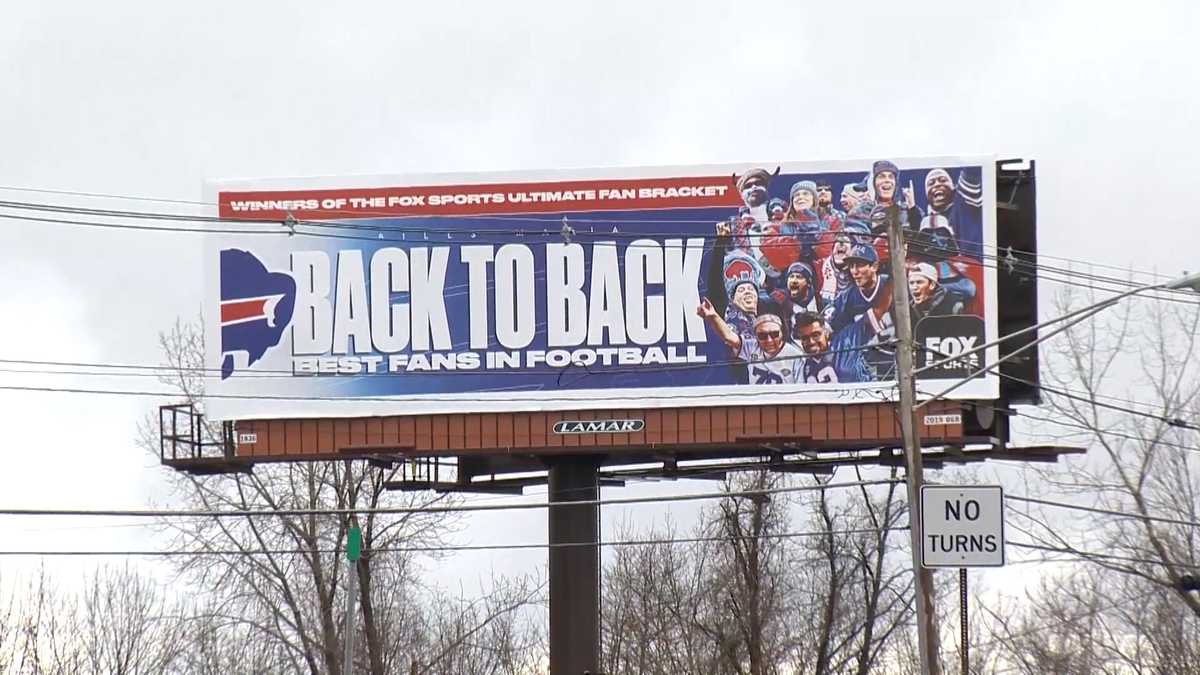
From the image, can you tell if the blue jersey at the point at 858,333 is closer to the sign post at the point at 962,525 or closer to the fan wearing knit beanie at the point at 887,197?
the fan wearing knit beanie at the point at 887,197

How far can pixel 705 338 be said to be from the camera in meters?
43.1

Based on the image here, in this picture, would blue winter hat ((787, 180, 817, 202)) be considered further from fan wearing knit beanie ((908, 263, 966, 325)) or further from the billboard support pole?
the billboard support pole

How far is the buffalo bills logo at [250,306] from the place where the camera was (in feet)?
143

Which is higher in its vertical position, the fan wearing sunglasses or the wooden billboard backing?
the fan wearing sunglasses

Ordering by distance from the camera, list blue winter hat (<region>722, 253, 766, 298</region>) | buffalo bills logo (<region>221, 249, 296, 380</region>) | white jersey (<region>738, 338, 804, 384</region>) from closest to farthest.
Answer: white jersey (<region>738, 338, 804, 384</region>) → blue winter hat (<region>722, 253, 766, 298</region>) → buffalo bills logo (<region>221, 249, 296, 380</region>)

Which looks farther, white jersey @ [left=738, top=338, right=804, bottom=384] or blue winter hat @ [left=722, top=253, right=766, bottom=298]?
blue winter hat @ [left=722, top=253, right=766, bottom=298]

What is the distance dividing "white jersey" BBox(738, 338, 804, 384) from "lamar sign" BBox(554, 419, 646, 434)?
2.48 meters

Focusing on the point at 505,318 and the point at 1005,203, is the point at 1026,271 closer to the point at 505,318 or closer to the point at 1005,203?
the point at 1005,203

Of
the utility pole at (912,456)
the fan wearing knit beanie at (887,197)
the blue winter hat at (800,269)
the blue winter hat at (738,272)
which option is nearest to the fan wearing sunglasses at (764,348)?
the blue winter hat at (738,272)

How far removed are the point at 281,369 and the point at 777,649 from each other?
17.9 meters

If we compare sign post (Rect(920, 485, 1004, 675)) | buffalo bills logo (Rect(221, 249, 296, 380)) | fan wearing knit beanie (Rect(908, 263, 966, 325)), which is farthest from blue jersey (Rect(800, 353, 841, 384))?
sign post (Rect(920, 485, 1004, 675))

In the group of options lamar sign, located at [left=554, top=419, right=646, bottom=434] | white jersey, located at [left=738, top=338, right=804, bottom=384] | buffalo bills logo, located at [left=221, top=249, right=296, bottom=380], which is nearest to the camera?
lamar sign, located at [left=554, top=419, right=646, bottom=434]

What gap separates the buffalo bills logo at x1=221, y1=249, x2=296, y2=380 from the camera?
43.7 meters

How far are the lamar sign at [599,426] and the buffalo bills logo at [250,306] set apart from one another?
6227 millimetres
